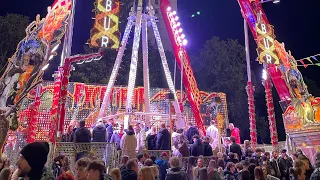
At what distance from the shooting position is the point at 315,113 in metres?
17.4

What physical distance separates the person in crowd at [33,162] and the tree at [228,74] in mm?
32227

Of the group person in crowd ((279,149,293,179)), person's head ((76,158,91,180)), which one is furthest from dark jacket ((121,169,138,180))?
person in crowd ((279,149,293,179))

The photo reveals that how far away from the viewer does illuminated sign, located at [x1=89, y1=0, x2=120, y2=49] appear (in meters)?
15.8

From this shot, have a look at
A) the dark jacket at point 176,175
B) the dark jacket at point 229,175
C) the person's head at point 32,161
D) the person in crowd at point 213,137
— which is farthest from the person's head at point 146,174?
the person in crowd at point 213,137

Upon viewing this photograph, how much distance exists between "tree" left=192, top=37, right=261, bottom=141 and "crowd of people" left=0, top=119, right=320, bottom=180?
20867 millimetres

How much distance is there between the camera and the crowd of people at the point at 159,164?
3.79m

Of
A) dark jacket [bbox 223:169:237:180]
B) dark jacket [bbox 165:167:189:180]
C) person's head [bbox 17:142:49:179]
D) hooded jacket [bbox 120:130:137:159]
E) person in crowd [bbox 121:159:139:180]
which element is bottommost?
dark jacket [bbox 223:169:237:180]

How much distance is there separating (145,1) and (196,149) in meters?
17.3

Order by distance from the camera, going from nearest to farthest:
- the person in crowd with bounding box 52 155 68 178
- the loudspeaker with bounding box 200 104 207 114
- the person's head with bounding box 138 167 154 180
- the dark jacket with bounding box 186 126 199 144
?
the person's head with bounding box 138 167 154 180 < the person in crowd with bounding box 52 155 68 178 < the dark jacket with bounding box 186 126 199 144 < the loudspeaker with bounding box 200 104 207 114

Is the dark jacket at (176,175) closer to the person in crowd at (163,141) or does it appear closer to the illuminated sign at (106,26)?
the person in crowd at (163,141)

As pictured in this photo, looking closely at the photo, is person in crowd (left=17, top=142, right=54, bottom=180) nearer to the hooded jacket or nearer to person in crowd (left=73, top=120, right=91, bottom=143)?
person in crowd (left=73, top=120, right=91, bottom=143)

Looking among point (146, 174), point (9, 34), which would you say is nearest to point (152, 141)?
point (146, 174)

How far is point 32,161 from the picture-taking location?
3701mm

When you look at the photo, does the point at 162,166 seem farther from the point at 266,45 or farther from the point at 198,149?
the point at 266,45
